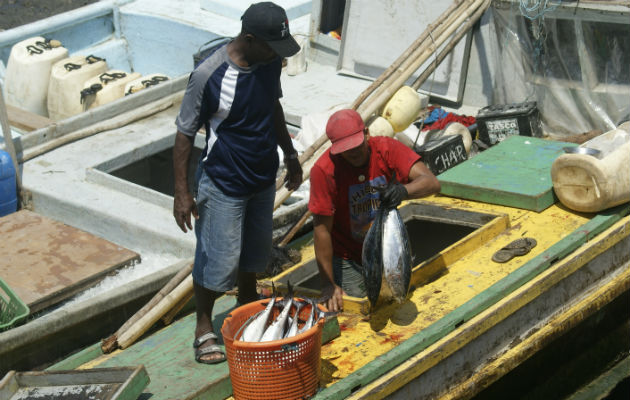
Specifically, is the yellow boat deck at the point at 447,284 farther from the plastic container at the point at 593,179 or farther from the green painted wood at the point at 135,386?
the green painted wood at the point at 135,386

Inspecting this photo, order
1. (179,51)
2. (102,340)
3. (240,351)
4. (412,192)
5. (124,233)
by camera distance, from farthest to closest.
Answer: (179,51) → (124,233) → (102,340) → (412,192) → (240,351)

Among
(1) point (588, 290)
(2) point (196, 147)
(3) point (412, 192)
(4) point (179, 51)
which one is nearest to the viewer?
(3) point (412, 192)

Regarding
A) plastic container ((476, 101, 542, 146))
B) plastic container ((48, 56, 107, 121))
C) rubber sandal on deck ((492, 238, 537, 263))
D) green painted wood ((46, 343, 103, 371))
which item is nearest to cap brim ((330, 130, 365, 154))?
rubber sandal on deck ((492, 238, 537, 263))

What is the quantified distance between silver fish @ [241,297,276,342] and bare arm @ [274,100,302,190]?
101cm

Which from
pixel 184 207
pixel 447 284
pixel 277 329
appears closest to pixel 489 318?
pixel 447 284

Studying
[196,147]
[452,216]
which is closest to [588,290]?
[452,216]

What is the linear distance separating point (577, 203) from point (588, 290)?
63cm

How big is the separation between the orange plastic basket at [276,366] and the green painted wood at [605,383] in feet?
10.3

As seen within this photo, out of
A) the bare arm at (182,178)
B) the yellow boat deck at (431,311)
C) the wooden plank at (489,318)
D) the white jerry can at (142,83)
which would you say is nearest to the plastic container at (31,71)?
the white jerry can at (142,83)

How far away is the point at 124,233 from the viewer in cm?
685

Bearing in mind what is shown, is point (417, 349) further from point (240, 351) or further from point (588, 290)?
point (588, 290)

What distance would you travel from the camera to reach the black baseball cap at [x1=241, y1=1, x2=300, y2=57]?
14.3ft

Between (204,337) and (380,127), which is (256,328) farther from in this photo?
(380,127)

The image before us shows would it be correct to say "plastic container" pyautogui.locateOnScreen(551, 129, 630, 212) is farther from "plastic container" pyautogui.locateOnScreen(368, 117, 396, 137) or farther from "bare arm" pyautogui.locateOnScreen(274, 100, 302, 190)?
"bare arm" pyautogui.locateOnScreen(274, 100, 302, 190)
